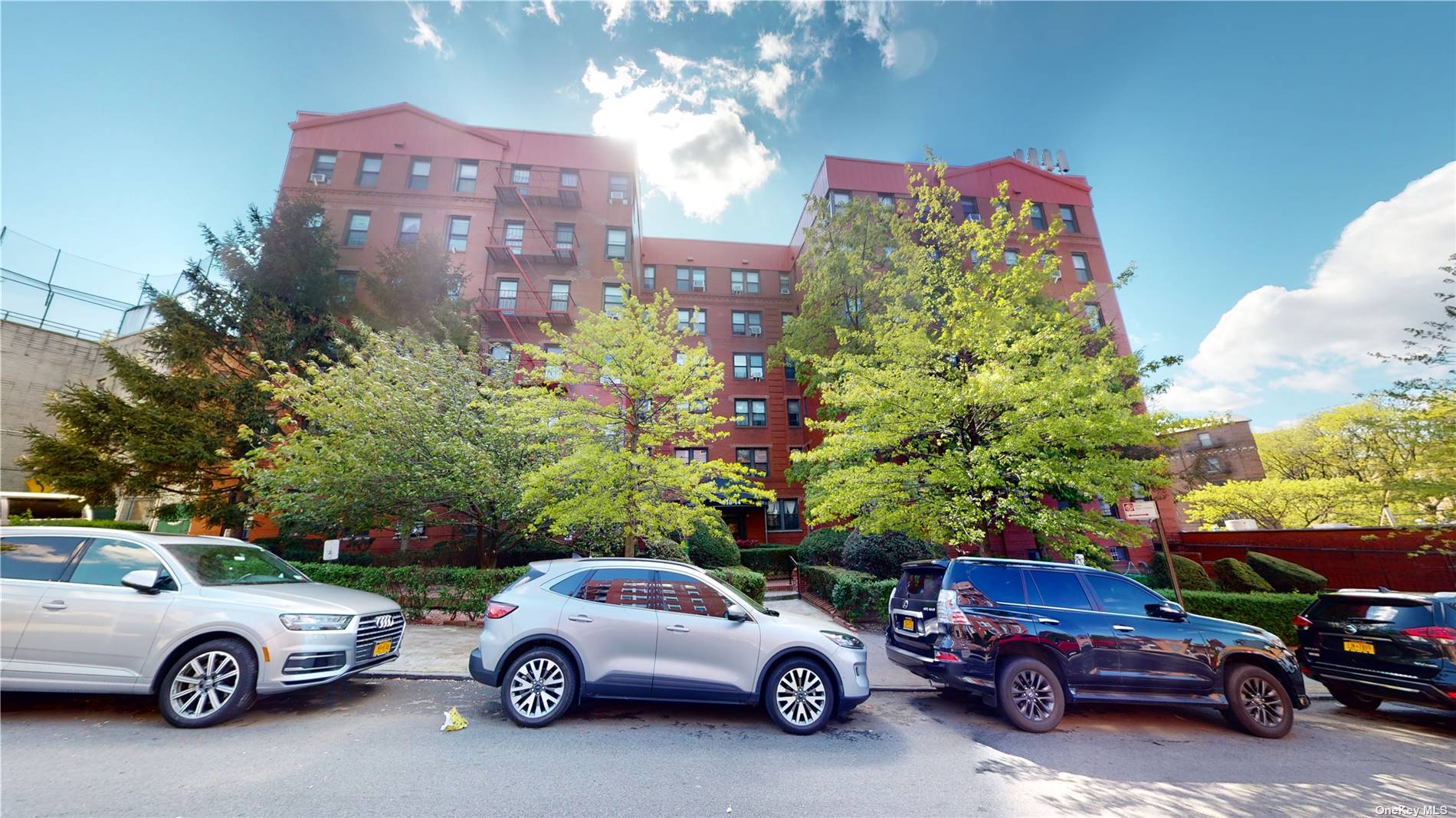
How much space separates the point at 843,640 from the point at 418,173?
94.3 ft

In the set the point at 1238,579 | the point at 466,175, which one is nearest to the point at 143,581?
the point at 1238,579

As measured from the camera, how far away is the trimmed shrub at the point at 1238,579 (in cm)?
1249

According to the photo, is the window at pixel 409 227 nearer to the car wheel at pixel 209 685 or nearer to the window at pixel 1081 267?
the car wheel at pixel 209 685

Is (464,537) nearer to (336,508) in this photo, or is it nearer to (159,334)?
(336,508)

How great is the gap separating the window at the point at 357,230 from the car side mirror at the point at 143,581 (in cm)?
2270

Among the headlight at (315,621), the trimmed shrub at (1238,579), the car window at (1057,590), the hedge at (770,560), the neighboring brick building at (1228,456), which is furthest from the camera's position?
the neighboring brick building at (1228,456)

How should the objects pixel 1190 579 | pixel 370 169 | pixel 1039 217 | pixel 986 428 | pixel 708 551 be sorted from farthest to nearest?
pixel 1039 217, pixel 370 169, pixel 708 551, pixel 1190 579, pixel 986 428

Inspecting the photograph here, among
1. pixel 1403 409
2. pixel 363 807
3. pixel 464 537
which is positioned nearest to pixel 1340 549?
pixel 1403 409

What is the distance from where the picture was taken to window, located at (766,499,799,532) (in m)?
23.5

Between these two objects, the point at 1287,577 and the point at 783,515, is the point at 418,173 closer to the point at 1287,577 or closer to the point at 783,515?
the point at 783,515

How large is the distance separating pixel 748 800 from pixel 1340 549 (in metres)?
21.7

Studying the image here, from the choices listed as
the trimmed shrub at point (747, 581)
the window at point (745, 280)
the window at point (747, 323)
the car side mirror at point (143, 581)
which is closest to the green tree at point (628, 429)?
the trimmed shrub at point (747, 581)

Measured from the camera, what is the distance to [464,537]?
16375 mm

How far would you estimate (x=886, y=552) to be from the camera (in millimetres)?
13219
